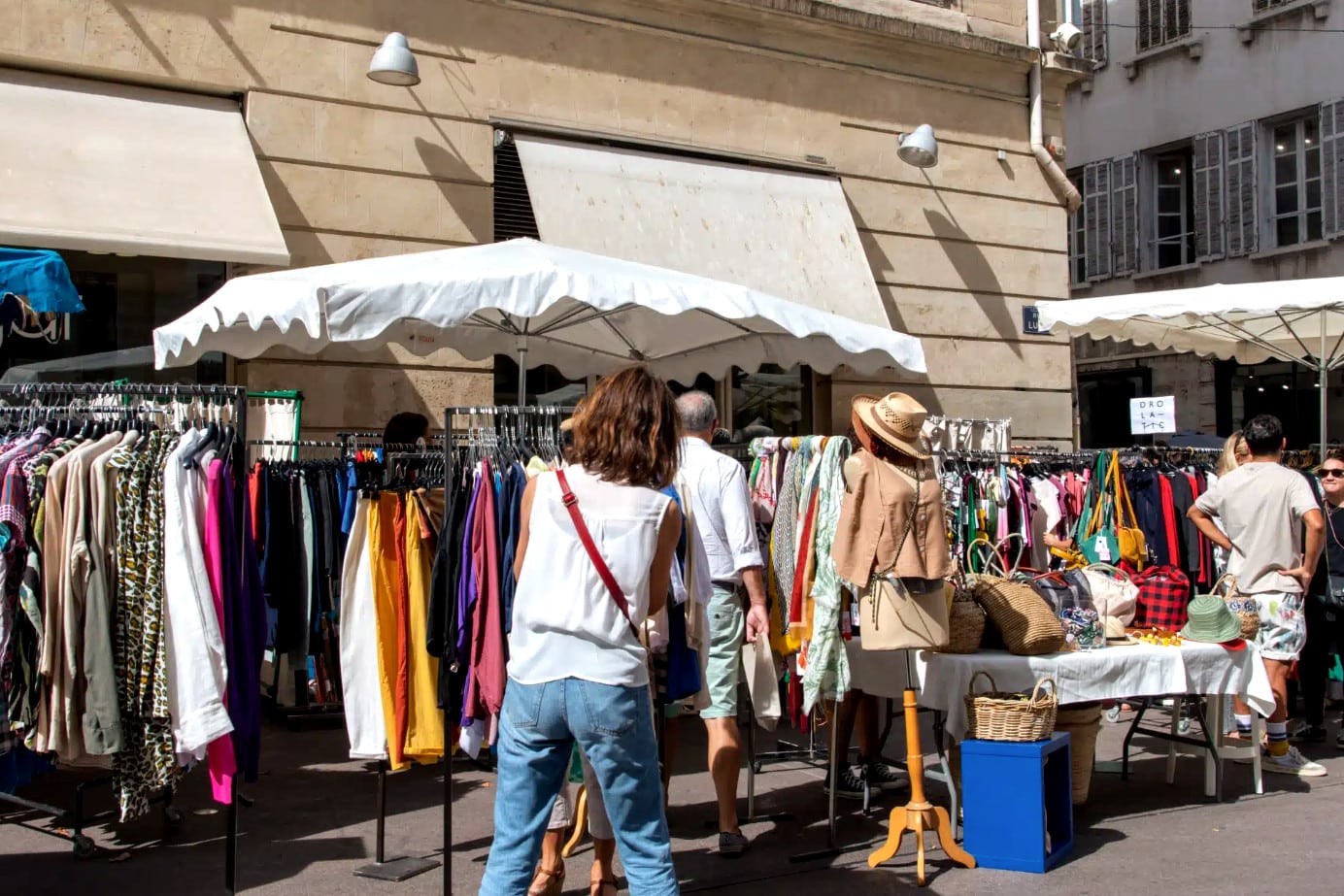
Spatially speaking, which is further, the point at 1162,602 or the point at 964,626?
the point at 1162,602

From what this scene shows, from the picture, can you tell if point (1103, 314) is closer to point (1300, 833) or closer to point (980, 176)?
point (980, 176)

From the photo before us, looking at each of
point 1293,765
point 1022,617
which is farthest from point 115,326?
point 1293,765

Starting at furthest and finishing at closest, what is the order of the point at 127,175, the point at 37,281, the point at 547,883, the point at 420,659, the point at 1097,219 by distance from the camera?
the point at 1097,219 < the point at 127,175 < the point at 37,281 < the point at 420,659 < the point at 547,883

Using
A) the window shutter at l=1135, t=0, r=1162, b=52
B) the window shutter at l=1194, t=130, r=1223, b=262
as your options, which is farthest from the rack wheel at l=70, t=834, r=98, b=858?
the window shutter at l=1135, t=0, r=1162, b=52

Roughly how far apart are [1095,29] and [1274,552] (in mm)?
18345

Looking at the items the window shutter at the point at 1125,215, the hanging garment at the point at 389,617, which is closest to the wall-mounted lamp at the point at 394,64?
the hanging garment at the point at 389,617

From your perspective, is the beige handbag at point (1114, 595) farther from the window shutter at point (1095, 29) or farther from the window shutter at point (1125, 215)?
the window shutter at point (1095, 29)

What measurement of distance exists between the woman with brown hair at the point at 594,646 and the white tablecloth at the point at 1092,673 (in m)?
2.24

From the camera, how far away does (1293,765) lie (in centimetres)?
714

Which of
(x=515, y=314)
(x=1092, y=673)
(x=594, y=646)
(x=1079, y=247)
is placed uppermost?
(x=1079, y=247)

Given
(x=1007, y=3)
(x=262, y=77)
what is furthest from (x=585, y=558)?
(x=1007, y=3)

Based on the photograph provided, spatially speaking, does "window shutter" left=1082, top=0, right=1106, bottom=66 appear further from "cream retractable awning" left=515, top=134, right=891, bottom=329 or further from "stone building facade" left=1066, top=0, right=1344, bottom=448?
"cream retractable awning" left=515, top=134, right=891, bottom=329

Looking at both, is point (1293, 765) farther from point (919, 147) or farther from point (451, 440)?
point (919, 147)

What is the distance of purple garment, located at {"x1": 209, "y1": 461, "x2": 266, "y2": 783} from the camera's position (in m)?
4.77
